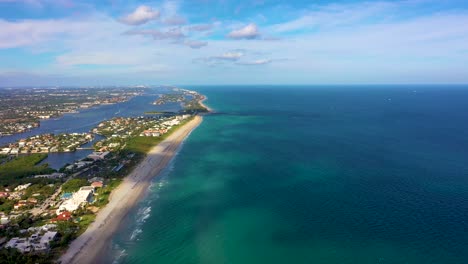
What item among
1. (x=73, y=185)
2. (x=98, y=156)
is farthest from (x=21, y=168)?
(x=73, y=185)

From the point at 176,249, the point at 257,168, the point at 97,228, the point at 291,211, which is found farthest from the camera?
the point at 257,168

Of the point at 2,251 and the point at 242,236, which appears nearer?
the point at 2,251

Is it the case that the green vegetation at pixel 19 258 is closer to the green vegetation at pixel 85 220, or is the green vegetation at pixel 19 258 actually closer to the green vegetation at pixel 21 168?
the green vegetation at pixel 85 220

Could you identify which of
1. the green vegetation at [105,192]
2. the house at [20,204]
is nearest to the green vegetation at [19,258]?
the green vegetation at [105,192]

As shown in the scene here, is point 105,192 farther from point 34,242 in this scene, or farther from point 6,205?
point 34,242

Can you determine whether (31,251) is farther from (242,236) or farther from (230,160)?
(230,160)

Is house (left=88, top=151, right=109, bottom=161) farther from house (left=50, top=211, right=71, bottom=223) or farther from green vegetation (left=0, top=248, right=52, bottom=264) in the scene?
green vegetation (left=0, top=248, right=52, bottom=264)

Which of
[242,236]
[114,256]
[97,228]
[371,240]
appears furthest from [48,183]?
[371,240]
